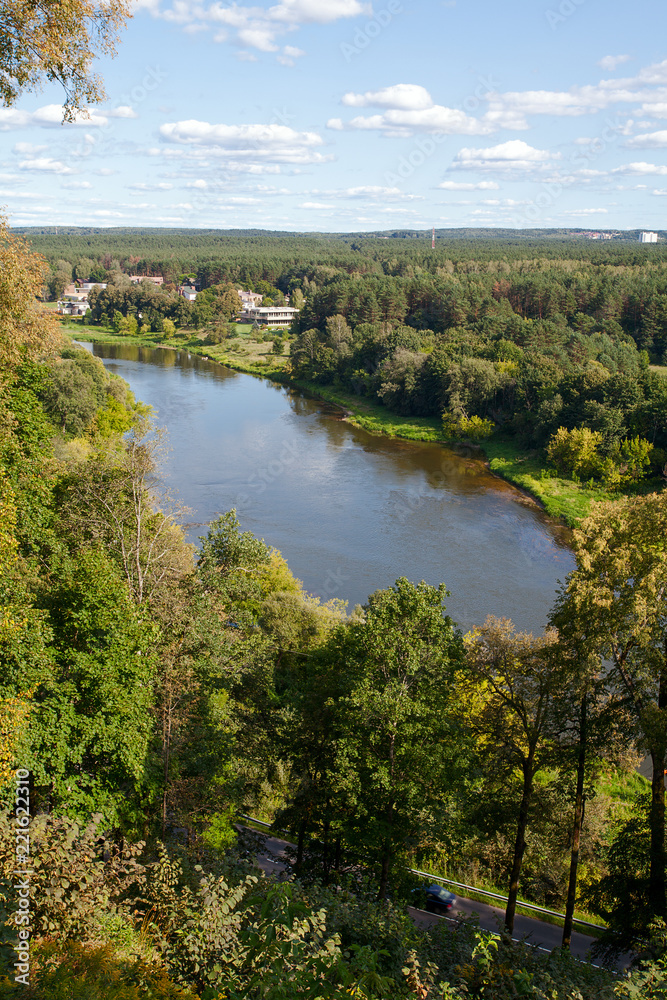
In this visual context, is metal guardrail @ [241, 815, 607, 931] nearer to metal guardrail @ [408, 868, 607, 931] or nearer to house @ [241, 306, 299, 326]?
metal guardrail @ [408, 868, 607, 931]

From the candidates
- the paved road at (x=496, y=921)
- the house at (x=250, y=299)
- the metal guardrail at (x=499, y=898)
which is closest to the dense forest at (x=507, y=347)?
the house at (x=250, y=299)

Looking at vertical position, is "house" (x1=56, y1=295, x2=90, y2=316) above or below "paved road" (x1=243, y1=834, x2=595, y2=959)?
above

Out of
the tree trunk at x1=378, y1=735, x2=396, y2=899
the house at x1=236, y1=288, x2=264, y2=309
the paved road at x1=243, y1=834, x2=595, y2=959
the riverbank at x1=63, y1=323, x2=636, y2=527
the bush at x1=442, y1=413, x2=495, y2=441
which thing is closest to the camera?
the tree trunk at x1=378, y1=735, x2=396, y2=899

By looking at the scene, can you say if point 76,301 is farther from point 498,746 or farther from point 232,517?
point 498,746

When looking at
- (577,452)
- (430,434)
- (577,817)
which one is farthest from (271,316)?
(577,817)

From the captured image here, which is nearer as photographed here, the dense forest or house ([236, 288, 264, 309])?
the dense forest

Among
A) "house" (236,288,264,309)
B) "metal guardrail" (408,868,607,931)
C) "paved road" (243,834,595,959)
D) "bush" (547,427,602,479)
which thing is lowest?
"metal guardrail" (408,868,607,931)

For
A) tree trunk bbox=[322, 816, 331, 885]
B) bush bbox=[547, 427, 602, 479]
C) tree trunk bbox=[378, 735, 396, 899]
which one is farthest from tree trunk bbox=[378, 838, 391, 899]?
bush bbox=[547, 427, 602, 479]
